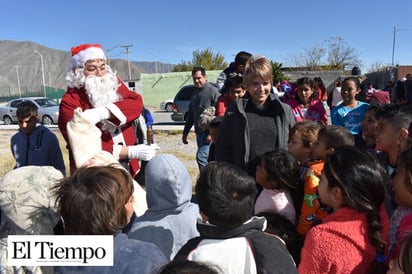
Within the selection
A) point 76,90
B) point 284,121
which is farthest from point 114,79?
point 284,121

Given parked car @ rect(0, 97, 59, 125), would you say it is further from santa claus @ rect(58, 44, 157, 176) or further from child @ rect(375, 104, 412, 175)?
child @ rect(375, 104, 412, 175)

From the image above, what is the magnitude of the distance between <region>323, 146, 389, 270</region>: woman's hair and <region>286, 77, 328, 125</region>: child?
2963 mm

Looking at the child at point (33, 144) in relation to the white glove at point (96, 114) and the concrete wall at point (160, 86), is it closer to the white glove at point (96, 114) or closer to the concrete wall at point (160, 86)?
the white glove at point (96, 114)

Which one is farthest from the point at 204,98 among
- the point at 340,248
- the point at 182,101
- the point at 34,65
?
the point at 34,65

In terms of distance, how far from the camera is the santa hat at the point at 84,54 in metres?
2.57

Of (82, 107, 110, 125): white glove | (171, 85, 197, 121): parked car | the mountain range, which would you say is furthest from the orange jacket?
the mountain range

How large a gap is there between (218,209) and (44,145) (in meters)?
2.69

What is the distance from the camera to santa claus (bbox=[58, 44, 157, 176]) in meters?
2.39

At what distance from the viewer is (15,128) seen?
47.8 ft

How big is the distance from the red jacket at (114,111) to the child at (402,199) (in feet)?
5.77

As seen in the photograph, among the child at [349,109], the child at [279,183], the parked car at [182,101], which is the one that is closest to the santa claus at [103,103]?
the child at [279,183]

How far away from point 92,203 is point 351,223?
114cm

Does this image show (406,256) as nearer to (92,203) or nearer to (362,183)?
(362,183)

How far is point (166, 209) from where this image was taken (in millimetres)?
1729
